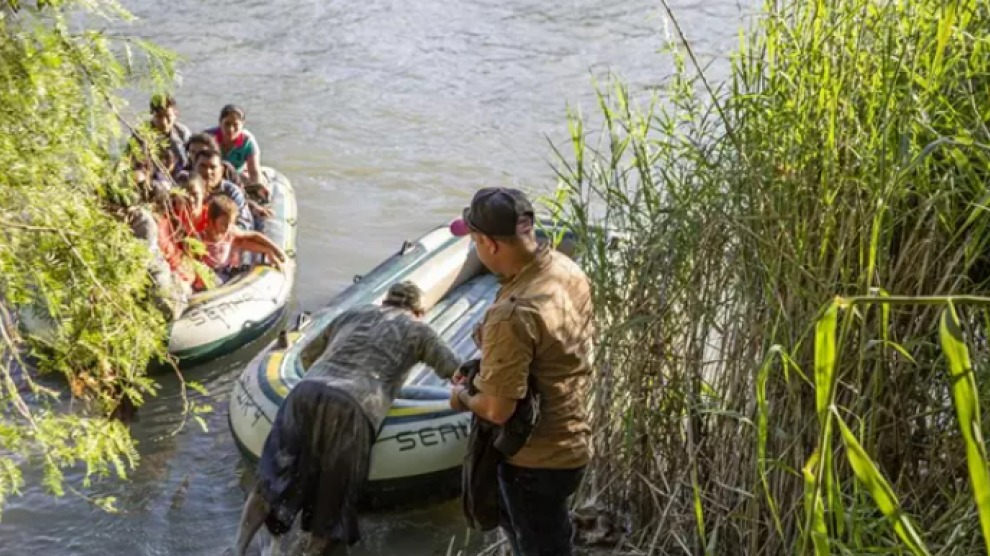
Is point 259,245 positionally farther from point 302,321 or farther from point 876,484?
point 876,484

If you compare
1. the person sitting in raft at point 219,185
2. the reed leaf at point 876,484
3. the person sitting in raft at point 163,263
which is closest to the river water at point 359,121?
the person sitting in raft at point 163,263

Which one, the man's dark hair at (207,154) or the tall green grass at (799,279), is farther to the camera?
the man's dark hair at (207,154)

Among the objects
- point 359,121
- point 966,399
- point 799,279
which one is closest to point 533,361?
point 799,279

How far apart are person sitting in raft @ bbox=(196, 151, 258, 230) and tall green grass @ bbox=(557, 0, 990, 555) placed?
4.00m

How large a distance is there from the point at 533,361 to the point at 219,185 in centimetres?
498

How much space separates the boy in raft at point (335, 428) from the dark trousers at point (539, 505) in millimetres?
1352

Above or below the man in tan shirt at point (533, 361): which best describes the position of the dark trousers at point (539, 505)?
below

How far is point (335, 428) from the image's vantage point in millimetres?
5172

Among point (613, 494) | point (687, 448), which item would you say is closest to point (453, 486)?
point (613, 494)

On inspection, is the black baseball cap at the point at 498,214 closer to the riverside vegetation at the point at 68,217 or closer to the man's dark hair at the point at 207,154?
the riverside vegetation at the point at 68,217

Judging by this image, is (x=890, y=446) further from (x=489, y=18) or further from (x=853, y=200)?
(x=489, y=18)

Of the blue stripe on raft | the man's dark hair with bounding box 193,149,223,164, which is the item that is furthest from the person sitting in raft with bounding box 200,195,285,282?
the blue stripe on raft

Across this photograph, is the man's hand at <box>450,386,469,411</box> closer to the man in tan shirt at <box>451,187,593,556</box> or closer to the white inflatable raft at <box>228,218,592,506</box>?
the man in tan shirt at <box>451,187,593,556</box>

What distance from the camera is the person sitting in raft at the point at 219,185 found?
25.7 ft
